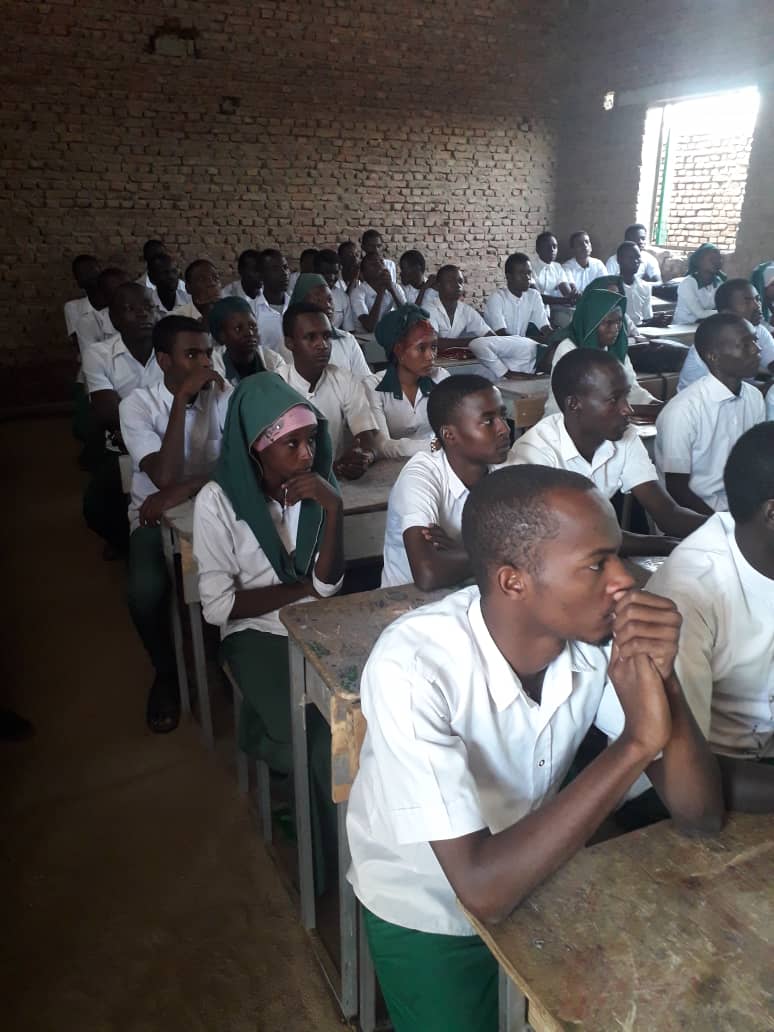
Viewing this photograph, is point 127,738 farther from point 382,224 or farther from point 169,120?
point 382,224

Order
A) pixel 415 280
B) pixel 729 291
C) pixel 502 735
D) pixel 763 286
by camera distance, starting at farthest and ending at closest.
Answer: pixel 415 280 → pixel 763 286 → pixel 729 291 → pixel 502 735

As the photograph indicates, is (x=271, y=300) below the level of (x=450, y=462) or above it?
above

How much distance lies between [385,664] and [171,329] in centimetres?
234

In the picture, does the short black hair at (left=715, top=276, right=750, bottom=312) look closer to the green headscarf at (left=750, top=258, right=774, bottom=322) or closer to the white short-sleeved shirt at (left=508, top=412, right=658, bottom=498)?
the green headscarf at (left=750, top=258, right=774, bottom=322)

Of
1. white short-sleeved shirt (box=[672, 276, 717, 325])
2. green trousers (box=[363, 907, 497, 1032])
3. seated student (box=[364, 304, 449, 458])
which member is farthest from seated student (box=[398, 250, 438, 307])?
green trousers (box=[363, 907, 497, 1032])

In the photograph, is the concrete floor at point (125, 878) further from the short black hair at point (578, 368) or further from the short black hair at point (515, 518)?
the short black hair at point (578, 368)

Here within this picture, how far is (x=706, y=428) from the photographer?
A: 10.2 feet

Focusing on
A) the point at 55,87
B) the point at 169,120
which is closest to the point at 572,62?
the point at 169,120

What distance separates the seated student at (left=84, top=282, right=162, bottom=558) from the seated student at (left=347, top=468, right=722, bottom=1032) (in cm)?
305

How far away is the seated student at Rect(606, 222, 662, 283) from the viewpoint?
823cm

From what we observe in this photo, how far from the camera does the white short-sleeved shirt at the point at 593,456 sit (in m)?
2.57

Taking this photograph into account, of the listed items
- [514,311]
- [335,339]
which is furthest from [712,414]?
[514,311]

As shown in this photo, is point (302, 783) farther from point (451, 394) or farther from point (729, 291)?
→ point (729, 291)

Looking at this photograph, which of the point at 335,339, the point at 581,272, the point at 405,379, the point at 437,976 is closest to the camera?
the point at 437,976
